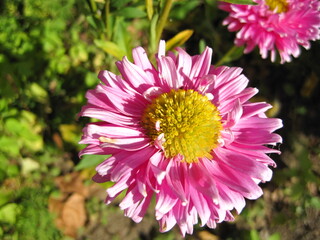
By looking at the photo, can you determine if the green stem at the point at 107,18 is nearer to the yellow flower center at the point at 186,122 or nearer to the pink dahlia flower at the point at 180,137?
the pink dahlia flower at the point at 180,137

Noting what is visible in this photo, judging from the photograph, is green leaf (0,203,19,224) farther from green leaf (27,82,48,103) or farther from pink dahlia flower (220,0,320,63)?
pink dahlia flower (220,0,320,63)

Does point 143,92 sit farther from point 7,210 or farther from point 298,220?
point 298,220

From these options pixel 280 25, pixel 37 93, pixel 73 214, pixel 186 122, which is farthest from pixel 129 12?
pixel 73 214

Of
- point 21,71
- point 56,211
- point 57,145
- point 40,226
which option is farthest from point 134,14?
point 56,211

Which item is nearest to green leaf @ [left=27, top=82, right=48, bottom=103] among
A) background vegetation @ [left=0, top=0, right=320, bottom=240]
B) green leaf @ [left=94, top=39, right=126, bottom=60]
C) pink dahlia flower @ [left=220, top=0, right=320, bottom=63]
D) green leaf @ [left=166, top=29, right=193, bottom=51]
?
background vegetation @ [left=0, top=0, right=320, bottom=240]

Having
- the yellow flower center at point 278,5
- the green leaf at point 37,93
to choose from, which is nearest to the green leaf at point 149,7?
the yellow flower center at point 278,5

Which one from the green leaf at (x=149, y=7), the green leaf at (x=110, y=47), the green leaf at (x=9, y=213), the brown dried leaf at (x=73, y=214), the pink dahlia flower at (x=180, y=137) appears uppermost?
the green leaf at (x=149, y=7)
